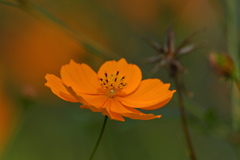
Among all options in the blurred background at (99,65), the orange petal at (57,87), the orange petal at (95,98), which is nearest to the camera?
the orange petal at (57,87)

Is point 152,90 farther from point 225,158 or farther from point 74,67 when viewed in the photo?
point 225,158

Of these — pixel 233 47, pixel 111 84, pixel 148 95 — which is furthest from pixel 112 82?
pixel 233 47

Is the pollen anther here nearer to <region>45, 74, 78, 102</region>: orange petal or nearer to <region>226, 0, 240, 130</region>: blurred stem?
<region>45, 74, 78, 102</region>: orange petal

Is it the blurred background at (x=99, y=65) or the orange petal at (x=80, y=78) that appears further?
the blurred background at (x=99, y=65)

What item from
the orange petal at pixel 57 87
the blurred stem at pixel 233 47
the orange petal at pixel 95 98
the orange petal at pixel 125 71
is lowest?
the orange petal at pixel 57 87

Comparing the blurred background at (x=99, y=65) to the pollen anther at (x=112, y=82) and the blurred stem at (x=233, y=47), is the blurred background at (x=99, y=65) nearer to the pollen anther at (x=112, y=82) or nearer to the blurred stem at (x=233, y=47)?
the blurred stem at (x=233, y=47)

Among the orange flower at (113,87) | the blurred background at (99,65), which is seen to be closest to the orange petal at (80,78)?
the orange flower at (113,87)
